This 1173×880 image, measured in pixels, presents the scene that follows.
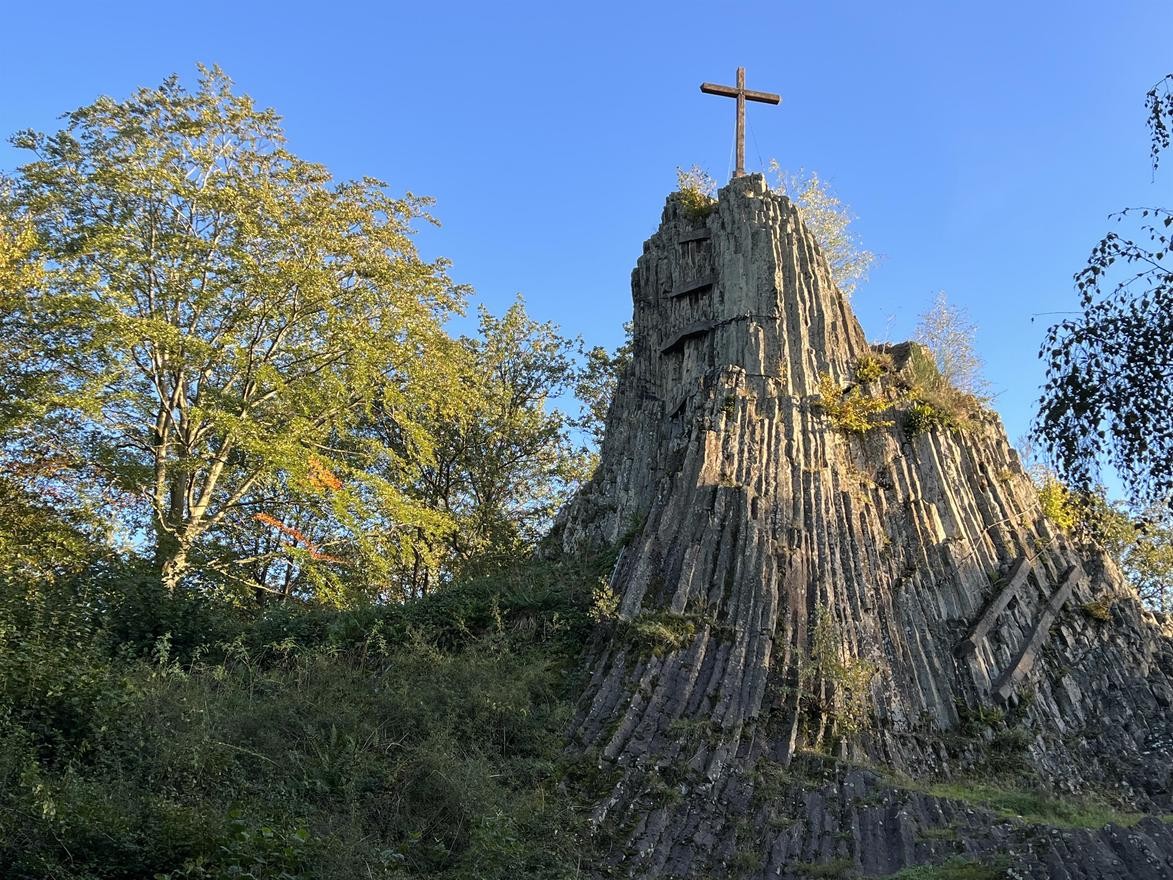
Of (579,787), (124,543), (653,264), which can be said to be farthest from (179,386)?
(579,787)

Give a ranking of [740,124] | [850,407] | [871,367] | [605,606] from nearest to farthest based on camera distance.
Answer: [605,606] → [850,407] → [871,367] → [740,124]

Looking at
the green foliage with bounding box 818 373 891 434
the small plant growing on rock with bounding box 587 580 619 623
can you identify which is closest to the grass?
the small plant growing on rock with bounding box 587 580 619 623

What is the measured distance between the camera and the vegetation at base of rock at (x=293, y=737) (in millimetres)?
7840

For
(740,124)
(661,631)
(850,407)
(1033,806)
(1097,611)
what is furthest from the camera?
(740,124)

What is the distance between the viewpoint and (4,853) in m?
7.12

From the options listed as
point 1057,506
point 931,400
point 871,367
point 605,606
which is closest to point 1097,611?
point 1057,506

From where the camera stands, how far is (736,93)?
2367 centimetres

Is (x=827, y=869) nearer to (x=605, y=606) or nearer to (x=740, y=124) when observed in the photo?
(x=605, y=606)

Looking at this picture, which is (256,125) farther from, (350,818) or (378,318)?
(350,818)

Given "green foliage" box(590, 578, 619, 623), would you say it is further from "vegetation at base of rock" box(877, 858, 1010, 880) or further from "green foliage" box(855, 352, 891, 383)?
"green foliage" box(855, 352, 891, 383)

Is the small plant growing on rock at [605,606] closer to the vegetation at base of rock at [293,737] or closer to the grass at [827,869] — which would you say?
the vegetation at base of rock at [293,737]

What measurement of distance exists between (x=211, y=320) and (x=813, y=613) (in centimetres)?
1517

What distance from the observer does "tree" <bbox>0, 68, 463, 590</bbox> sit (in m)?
19.3

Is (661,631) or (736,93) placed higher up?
(736,93)
